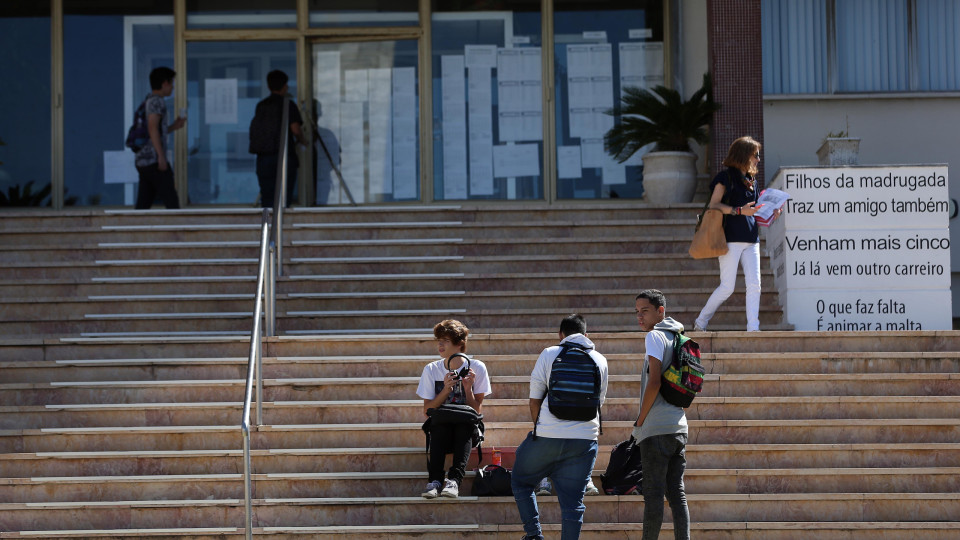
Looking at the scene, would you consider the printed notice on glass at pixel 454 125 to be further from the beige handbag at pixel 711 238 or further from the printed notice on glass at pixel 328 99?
the beige handbag at pixel 711 238

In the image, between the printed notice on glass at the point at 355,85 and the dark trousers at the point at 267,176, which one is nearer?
the dark trousers at the point at 267,176

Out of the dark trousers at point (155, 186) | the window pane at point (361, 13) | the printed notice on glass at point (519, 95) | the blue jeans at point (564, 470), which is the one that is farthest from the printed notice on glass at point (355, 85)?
the blue jeans at point (564, 470)

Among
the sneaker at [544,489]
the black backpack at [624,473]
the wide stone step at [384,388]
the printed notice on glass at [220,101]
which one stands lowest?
the sneaker at [544,489]

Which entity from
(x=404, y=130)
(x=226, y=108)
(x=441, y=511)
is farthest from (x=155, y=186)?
(x=441, y=511)

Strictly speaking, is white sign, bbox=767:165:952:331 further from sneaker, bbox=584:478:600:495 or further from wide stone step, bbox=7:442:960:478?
sneaker, bbox=584:478:600:495

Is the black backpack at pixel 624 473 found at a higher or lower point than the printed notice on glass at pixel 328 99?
lower

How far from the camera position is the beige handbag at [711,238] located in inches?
408

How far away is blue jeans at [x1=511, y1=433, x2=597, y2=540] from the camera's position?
25.2 feet

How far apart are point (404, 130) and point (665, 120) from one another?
3.19m

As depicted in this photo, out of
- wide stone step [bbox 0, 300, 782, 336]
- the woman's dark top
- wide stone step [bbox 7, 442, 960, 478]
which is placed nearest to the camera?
wide stone step [bbox 7, 442, 960, 478]

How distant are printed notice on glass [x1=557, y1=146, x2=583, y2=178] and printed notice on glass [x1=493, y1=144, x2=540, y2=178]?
0.25 m

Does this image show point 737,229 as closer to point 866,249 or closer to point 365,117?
point 866,249

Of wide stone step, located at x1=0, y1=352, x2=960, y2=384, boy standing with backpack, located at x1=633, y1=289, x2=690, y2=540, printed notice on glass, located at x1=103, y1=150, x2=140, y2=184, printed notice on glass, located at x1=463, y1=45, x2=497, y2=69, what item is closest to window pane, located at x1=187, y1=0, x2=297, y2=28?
printed notice on glass, located at x1=103, y1=150, x2=140, y2=184

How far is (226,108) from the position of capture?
15.3 meters
